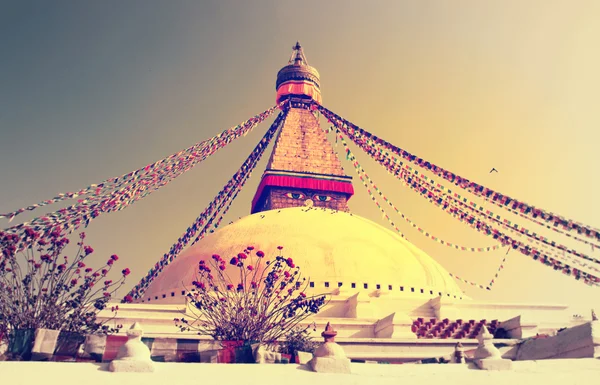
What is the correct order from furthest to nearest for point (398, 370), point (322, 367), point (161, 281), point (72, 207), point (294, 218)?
1. point (294, 218)
2. point (161, 281)
3. point (72, 207)
4. point (398, 370)
5. point (322, 367)

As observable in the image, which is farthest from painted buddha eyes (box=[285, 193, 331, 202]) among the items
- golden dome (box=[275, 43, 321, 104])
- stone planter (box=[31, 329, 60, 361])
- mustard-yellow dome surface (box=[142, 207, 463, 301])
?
stone planter (box=[31, 329, 60, 361])

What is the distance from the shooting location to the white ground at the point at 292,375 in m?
5.12

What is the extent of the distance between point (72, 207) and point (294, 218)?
28.3 feet

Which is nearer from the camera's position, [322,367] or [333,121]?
[322,367]

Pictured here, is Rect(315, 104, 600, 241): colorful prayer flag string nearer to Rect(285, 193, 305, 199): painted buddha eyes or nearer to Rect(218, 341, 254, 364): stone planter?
Rect(285, 193, 305, 199): painted buddha eyes

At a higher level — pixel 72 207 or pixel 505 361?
pixel 72 207

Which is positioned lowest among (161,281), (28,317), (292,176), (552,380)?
(552,380)

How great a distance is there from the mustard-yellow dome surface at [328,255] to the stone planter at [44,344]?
10.1m

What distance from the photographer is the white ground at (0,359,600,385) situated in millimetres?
5117

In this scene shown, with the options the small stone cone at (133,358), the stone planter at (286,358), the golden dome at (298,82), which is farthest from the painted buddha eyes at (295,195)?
the small stone cone at (133,358)

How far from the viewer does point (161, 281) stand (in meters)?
18.2

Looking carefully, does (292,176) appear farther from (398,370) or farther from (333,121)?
(398,370)

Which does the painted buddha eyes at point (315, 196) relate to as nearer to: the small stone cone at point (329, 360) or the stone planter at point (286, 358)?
the stone planter at point (286, 358)

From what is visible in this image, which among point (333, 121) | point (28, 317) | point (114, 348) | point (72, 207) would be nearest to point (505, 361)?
point (114, 348)
